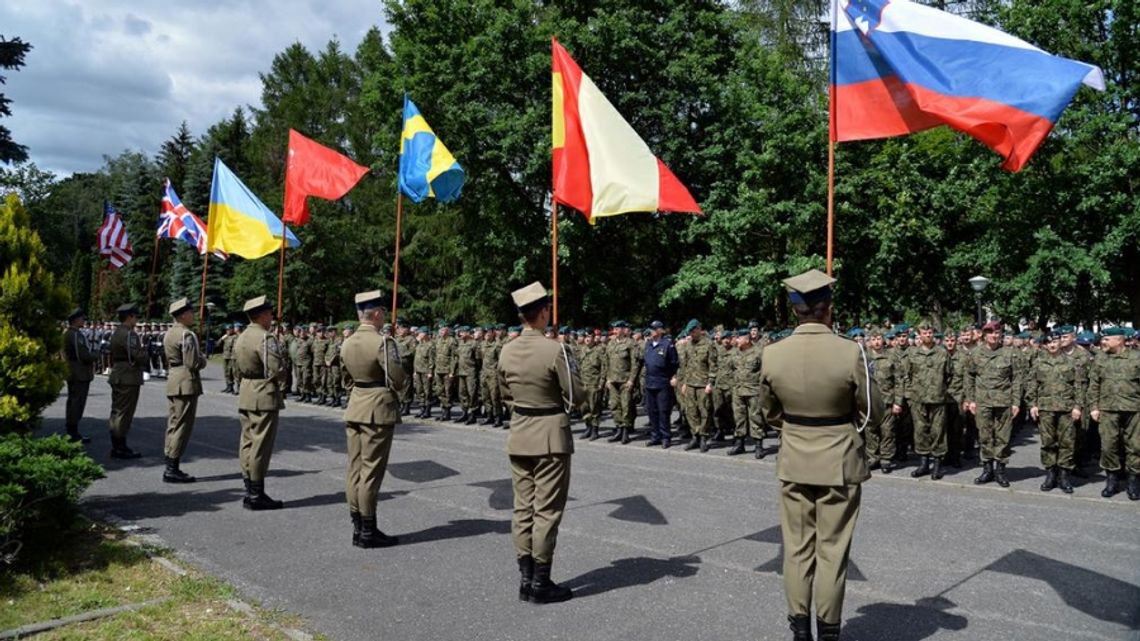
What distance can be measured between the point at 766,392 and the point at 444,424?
1206cm

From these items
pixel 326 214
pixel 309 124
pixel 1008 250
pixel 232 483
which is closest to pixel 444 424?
pixel 232 483

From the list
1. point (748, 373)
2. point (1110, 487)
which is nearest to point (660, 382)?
point (748, 373)

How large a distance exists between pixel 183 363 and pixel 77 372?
3.83m

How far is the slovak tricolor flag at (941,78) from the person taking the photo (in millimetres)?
5992

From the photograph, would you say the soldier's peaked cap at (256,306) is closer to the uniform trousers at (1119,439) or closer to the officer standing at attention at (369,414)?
the officer standing at attention at (369,414)

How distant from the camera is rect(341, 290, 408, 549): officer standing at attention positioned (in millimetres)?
6559

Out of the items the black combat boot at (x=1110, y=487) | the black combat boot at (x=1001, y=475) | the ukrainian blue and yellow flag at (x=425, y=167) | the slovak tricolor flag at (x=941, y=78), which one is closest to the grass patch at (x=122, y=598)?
the slovak tricolor flag at (x=941, y=78)

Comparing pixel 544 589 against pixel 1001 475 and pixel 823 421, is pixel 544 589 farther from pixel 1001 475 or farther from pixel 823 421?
pixel 1001 475

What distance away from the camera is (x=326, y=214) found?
37.5m

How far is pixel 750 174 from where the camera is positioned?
21516 mm

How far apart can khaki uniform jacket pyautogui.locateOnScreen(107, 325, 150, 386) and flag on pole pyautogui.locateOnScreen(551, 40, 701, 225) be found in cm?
641

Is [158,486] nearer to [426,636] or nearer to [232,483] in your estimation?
[232,483]

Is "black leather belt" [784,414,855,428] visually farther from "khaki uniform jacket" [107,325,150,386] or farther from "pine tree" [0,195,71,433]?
"khaki uniform jacket" [107,325,150,386]

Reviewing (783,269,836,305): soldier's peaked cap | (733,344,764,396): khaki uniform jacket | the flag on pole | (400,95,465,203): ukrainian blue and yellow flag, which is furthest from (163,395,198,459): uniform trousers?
(733,344,764,396): khaki uniform jacket
